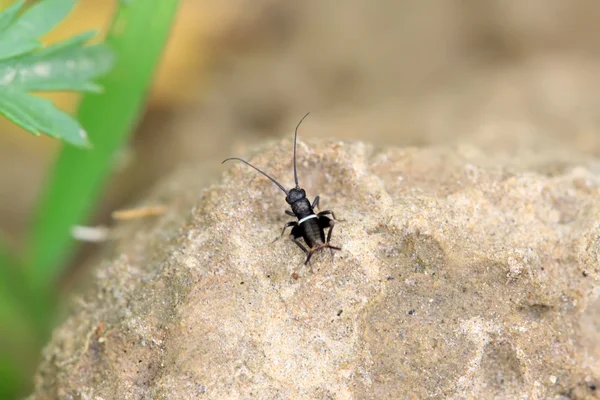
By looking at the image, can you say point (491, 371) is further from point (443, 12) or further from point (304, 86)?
point (443, 12)

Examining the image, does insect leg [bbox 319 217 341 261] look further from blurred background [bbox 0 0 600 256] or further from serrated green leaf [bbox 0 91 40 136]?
blurred background [bbox 0 0 600 256]

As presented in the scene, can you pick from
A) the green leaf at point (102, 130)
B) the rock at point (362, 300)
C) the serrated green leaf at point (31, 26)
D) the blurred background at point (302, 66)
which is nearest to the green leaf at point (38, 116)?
the serrated green leaf at point (31, 26)

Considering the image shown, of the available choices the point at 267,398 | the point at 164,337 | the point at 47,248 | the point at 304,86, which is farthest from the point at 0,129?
the point at 267,398

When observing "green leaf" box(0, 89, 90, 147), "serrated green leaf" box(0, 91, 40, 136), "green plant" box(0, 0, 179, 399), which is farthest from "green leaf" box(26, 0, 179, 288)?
"serrated green leaf" box(0, 91, 40, 136)

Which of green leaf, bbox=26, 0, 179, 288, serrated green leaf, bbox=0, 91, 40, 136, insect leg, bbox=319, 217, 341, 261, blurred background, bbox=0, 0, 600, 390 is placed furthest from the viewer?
blurred background, bbox=0, 0, 600, 390

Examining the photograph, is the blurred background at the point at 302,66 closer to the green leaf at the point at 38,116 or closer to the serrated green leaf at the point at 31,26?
the green leaf at the point at 38,116
